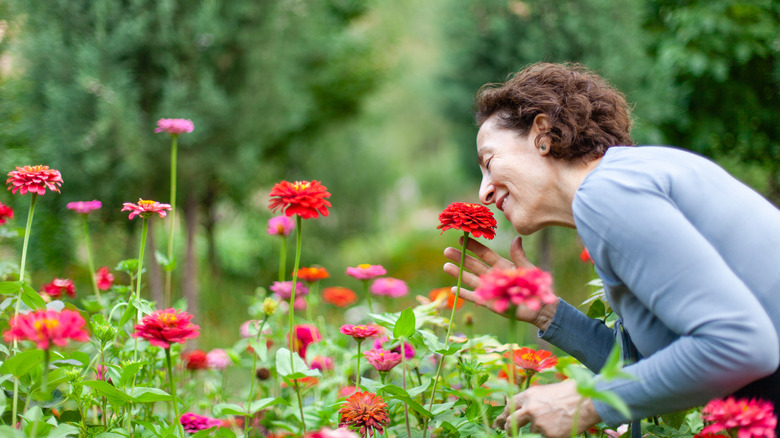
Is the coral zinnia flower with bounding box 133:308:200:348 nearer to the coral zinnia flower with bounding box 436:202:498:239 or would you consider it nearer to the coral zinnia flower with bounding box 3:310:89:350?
the coral zinnia flower with bounding box 3:310:89:350

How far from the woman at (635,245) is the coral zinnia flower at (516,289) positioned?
22 cm

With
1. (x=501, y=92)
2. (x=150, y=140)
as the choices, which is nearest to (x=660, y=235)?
(x=501, y=92)

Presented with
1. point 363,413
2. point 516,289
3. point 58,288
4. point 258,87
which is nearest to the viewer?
point 516,289

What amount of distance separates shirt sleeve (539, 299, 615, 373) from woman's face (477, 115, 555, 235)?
22 cm

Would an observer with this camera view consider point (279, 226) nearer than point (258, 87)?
Yes

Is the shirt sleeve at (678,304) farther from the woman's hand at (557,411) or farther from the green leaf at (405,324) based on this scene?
the green leaf at (405,324)

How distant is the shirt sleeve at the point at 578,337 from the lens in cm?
128

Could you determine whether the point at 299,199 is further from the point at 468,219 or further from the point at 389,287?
the point at 389,287

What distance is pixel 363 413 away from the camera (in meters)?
1.06

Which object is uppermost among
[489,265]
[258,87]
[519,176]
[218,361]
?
[258,87]

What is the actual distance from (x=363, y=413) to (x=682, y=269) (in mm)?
594

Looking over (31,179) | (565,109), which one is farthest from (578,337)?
(31,179)

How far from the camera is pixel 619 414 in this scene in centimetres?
91

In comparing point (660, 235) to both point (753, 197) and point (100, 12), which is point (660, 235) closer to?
point (753, 197)
